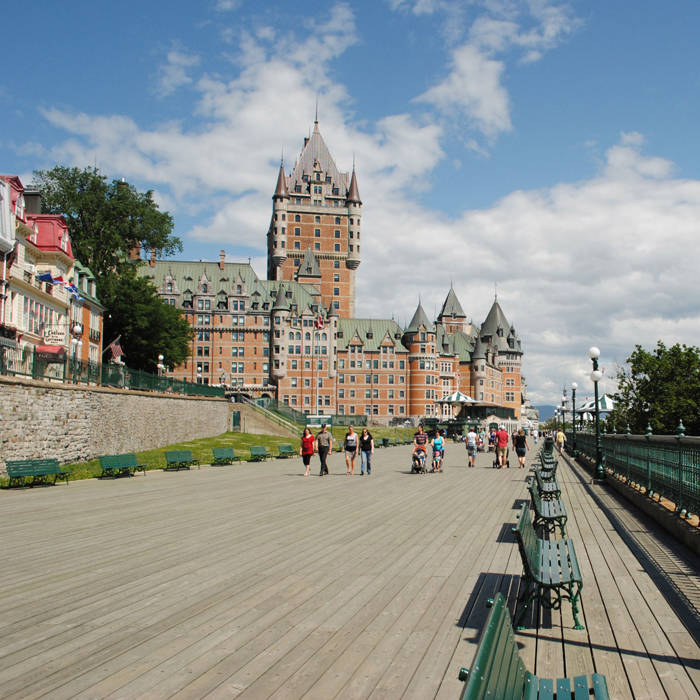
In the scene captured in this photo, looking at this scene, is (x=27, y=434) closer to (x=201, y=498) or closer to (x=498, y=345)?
(x=201, y=498)

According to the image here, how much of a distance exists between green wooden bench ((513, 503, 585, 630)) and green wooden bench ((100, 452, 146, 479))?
706 inches

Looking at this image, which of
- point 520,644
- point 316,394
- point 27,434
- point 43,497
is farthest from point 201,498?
point 316,394

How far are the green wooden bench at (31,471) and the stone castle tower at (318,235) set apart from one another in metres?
96.7

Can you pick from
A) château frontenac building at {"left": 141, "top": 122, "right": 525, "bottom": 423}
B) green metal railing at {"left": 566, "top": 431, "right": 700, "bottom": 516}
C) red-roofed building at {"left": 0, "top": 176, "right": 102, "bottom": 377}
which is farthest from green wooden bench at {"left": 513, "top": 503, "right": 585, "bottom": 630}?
château frontenac building at {"left": 141, "top": 122, "right": 525, "bottom": 423}

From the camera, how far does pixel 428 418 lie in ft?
346

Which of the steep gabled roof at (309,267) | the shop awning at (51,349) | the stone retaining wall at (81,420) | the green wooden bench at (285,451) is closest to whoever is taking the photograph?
the stone retaining wall at (81,420)

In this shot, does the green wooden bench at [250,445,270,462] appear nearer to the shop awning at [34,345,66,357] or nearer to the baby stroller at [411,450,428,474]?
the baby stroller at [411,450,428,474]

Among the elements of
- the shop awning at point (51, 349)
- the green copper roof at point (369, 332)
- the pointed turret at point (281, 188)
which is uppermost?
the pointed turret at point (281, 188)

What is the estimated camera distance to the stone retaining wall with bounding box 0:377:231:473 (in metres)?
22.3

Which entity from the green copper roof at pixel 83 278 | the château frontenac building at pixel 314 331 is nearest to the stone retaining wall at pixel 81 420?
the green copper roof at pixel 83 278

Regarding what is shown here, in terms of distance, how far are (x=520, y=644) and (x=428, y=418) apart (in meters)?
100

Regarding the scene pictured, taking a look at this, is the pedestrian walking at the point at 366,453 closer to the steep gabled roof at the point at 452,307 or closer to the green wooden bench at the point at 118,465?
the green wooden bench at the point at 118,465

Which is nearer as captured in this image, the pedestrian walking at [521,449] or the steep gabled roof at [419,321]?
the pedestrian walking at [521,449]

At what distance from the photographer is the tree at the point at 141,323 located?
5369 centimetres
